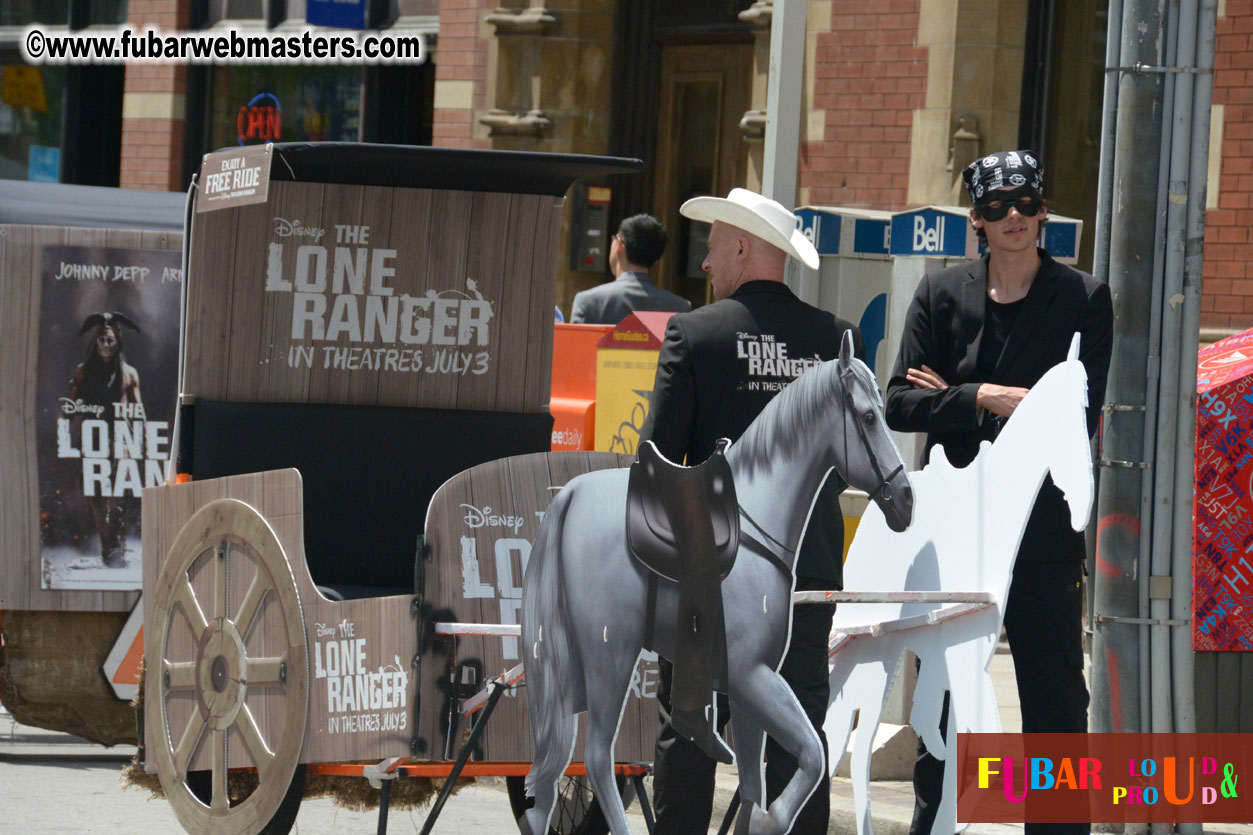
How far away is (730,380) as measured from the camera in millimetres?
4723

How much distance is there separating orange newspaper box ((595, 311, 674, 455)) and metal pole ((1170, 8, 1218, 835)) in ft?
9.87

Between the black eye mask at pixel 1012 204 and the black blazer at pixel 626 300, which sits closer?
the black eye mask at pixel 1012 204

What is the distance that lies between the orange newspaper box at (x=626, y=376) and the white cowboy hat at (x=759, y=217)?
3913 millimetres

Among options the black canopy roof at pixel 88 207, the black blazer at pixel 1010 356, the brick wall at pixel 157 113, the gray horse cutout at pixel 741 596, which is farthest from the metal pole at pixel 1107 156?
the brick wall at pixel 157 113

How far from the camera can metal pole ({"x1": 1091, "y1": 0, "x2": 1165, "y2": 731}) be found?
6.23 metres

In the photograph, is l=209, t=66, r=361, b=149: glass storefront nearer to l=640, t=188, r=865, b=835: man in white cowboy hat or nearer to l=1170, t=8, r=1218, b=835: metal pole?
l=1170, t=8, r=1218, b=835: metal pole

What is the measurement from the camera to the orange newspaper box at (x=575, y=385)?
9617 millimetres

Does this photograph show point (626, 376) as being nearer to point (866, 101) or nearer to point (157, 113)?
point (866, 101)

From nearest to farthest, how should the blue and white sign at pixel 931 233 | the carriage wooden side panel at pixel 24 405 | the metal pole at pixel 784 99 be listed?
the blue and white sign at pixel 931 233, the metal pole at pixel 784 99, the carriage wooden side panel at pixel 24 405

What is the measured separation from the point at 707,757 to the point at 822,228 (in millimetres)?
3376

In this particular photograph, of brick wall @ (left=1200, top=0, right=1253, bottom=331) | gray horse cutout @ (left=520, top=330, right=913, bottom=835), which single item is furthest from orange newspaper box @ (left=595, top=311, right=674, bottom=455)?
gray horse cutout @ (left=520, top=330, right=913, bottom=835)

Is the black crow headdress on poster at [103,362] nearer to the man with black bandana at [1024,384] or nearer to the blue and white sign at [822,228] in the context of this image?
the blue and white sign at [822,228]

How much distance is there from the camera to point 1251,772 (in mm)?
6297

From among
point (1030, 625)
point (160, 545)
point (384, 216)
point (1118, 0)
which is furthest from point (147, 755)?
point (1118, 0)
